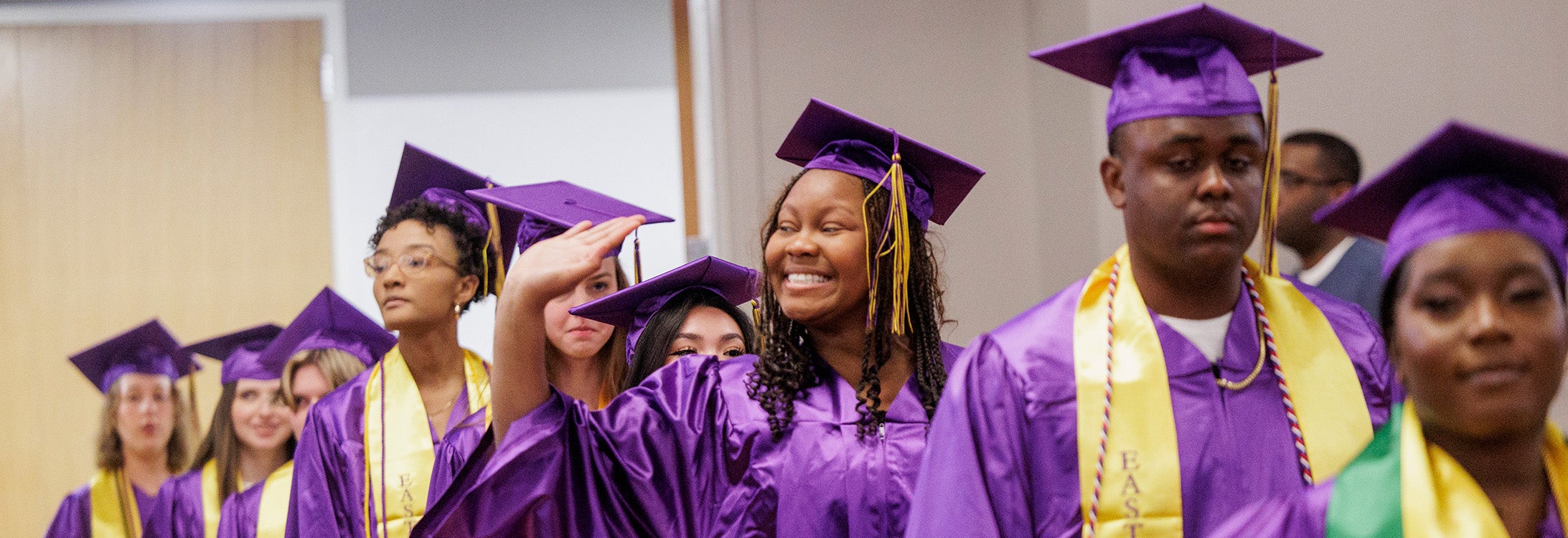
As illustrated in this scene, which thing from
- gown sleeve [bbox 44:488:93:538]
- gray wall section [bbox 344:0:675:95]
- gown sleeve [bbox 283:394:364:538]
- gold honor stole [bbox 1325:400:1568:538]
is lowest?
gown sleeve [bbox 44:488:93:538]

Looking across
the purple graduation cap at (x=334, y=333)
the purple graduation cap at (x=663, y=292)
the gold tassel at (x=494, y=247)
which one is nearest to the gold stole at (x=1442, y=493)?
the purple graduation cap at (x=663, y=292)

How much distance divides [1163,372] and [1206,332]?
11cm

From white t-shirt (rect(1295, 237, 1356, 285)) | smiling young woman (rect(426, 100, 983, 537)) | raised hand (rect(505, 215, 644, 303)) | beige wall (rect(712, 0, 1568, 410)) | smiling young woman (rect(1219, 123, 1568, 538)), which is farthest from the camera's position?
beige wall (rect(712, 0, 1568, 410))

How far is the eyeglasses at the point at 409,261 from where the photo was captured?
3.45 m

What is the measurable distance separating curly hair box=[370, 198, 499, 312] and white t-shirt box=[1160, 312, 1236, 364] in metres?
2.08

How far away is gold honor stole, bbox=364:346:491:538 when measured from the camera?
3.34 metres

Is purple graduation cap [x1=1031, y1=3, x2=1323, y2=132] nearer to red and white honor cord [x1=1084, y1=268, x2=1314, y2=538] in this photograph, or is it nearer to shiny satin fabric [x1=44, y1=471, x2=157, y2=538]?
red and white honor cord [x1=1084, y1=268, x2=1314, y2=538]

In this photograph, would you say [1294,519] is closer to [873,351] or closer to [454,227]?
[873,351]

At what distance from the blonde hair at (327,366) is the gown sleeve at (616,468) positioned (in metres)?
2.30

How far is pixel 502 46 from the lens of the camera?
685 centimetres

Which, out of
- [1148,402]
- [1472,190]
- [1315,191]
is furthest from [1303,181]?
[1472,190]

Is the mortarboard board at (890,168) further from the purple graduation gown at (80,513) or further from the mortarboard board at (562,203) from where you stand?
the purple graduation gown at (80,513)

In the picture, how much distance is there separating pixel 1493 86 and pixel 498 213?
3.13 meters

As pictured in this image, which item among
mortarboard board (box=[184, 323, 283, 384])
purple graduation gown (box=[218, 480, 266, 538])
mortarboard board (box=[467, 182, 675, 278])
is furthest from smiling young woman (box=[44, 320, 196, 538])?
mortarboard board (box=[467, 182, 675, 278])
